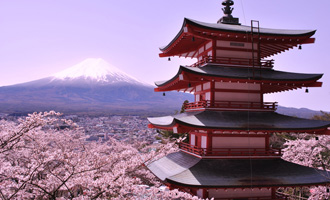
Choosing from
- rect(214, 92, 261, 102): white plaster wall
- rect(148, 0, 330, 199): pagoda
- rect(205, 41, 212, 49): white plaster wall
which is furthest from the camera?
rect(205, 41, 212, 49): white plaster wall

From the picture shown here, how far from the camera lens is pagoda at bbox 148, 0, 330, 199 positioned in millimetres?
9874

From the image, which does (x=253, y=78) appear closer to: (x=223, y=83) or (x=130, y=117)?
(x=223, y=83)

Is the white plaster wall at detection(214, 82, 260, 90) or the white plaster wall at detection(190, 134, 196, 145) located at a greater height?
the white plaster wall at detection(214, 82, 260, 90)

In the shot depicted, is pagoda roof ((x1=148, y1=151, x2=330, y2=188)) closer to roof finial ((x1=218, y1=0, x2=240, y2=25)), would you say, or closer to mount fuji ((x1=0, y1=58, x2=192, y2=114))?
roof finial ((x1=218, y1=0, x2=240, y2=25))

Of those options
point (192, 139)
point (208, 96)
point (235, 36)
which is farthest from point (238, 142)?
point (235, 36)

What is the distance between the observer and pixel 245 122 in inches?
418

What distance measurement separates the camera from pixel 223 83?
1152 cm

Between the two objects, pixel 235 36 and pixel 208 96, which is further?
pixel 208 96

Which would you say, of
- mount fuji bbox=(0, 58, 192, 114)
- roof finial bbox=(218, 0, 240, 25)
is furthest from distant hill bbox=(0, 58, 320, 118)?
roof finial bbox=(218, 0, 240, 25)

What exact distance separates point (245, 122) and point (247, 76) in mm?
1882

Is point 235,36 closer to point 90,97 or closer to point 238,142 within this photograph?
point 238,142

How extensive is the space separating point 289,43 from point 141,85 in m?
137

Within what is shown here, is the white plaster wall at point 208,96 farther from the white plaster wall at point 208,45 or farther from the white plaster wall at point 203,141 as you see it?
the white plaster wall at point 208,45

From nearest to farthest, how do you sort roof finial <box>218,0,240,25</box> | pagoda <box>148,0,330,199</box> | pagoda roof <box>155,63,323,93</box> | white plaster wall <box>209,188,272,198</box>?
1. pagoda <box>148,0,330,199</box>
2. white plaster wall <box>209,188,272,198</box>
3. pagoda roof <box>155,63,323,93</box>
4. roof finial <box>218,0,240,25</box>
